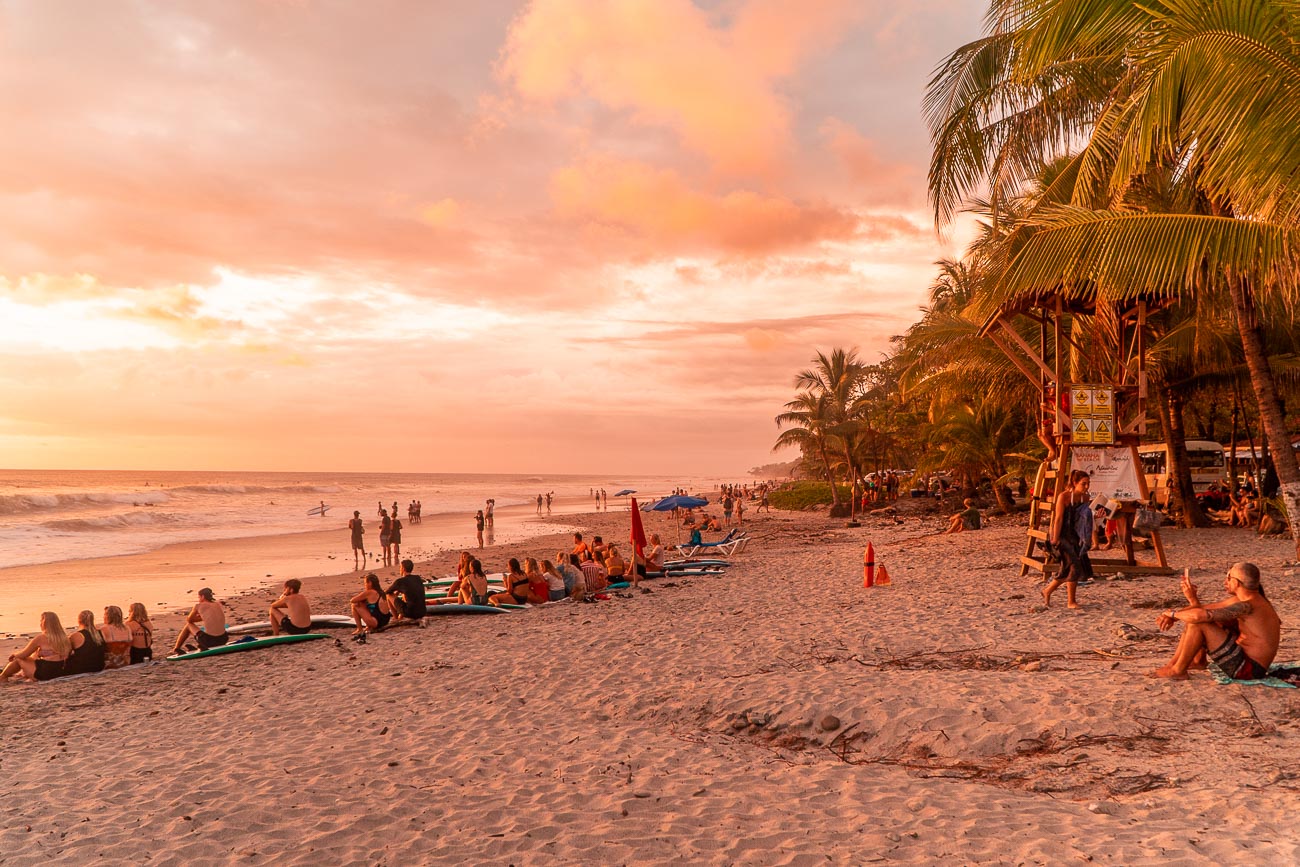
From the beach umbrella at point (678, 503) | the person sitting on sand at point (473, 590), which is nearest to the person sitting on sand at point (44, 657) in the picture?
the person sitting on sand at point (473, 590)

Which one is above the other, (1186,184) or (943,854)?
(1186,184)

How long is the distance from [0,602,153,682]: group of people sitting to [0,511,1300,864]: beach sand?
33 centimetres

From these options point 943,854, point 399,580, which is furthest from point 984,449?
point 943,854

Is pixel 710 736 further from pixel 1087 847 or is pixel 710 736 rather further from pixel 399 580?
Answer: pixel 399 580

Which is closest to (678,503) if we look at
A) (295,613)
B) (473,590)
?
(473,590)

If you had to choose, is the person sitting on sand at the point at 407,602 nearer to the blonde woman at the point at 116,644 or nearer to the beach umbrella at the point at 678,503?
the blonde woman at the point at 116,644

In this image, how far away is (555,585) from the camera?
43.3 feet

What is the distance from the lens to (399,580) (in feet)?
38.7

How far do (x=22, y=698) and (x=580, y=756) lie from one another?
6831 mm

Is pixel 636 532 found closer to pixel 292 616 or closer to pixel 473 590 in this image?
pixel 473 590

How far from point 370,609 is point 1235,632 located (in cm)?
996

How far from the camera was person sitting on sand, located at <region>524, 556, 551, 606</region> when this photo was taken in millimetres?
12852

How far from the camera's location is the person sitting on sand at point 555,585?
43.1 feet

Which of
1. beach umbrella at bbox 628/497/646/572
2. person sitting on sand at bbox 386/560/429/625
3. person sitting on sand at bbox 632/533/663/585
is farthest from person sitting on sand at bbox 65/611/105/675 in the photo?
person sitting on sand at bbox 632/533/663/585
